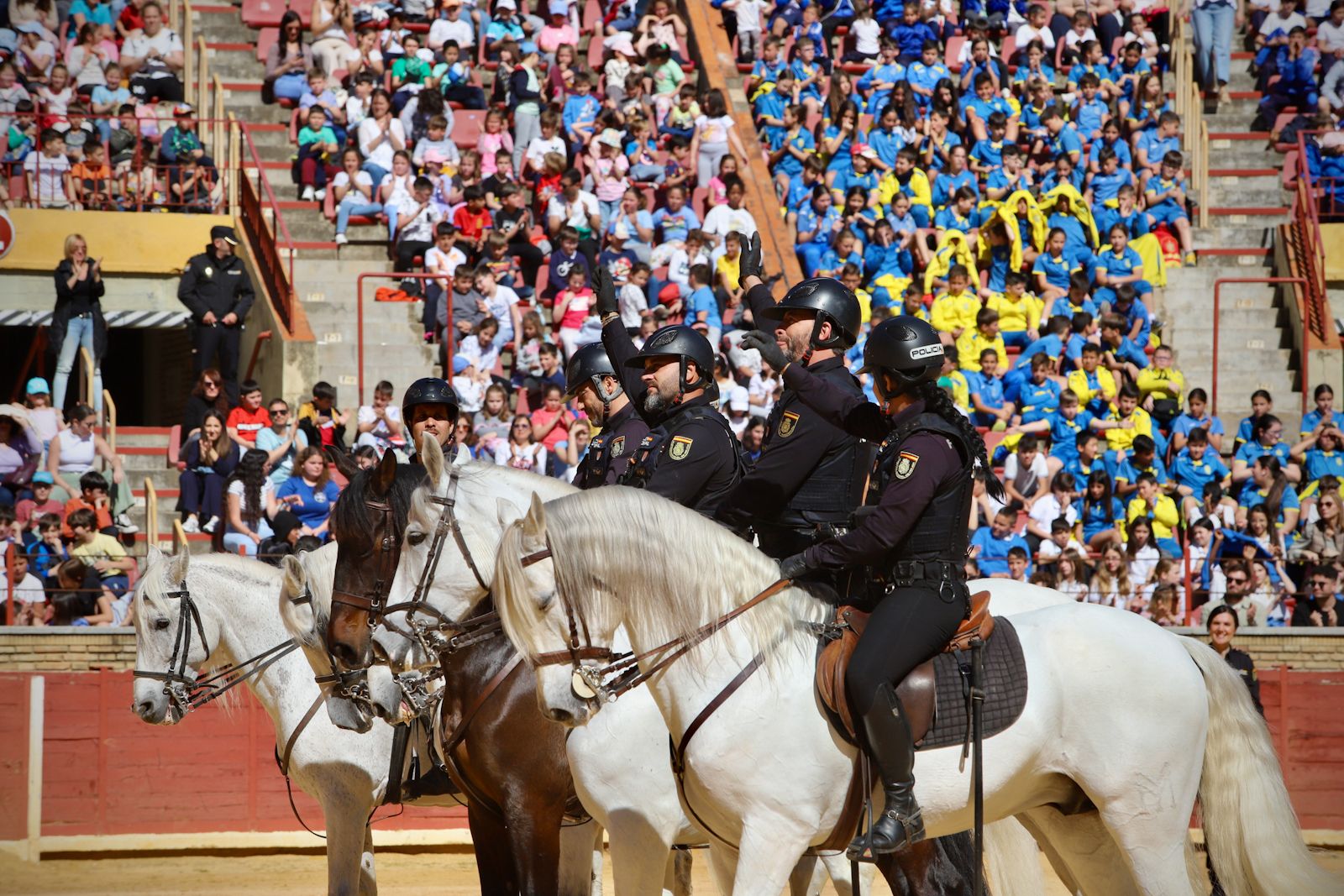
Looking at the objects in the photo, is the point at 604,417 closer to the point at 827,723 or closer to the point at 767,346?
the point at 767,346

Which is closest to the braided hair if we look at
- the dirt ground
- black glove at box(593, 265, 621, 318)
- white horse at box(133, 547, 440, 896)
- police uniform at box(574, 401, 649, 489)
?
police uniform at box(574, 401, 649, 489)

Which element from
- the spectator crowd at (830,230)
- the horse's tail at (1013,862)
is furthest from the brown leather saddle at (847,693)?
the spectator crowd at (830,230)

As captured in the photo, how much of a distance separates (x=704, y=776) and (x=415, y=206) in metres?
12.9

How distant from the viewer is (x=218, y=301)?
16.3m

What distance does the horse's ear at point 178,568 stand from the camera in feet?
26.9

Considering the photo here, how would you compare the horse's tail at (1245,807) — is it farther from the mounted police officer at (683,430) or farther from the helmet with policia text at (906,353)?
the mounted police officer at (683,430)

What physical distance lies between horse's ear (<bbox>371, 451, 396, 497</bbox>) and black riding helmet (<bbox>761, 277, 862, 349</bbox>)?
1.74 m

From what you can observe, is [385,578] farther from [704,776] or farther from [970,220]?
[970,220]

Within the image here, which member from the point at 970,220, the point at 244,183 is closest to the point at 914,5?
the point at 970,220

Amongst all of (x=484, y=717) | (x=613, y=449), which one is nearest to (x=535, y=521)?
(x=484, y=717)

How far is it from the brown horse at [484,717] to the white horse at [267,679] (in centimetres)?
78

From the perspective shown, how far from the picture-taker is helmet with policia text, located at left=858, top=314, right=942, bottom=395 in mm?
6008

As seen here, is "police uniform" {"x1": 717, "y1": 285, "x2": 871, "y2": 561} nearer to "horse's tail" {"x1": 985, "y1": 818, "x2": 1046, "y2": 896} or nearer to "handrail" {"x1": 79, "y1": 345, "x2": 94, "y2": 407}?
"horse's tail" {"x1": 985, "y1": 818, "x2": 1046, "y2": 896}

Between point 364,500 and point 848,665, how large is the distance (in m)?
2.29
